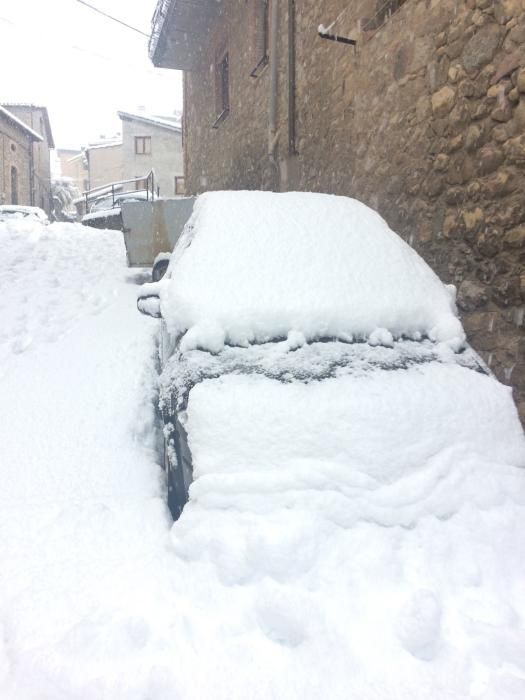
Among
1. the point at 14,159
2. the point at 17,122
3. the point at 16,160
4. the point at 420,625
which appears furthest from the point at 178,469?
the point at 16,160

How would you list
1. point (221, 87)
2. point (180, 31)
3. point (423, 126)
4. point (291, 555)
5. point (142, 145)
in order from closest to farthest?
point (291, 555) < point (423, 126) < point (221, 87) < point (180, 31) < point (142, 145)

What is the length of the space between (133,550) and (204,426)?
1.68ft

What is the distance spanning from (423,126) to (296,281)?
7.54 feet

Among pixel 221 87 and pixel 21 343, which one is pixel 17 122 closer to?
pixel 221 87

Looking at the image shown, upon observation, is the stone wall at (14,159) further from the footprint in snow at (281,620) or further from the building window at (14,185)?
the footprint in snow at (281,620)

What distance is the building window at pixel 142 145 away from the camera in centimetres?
3006

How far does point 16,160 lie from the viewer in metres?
27.3

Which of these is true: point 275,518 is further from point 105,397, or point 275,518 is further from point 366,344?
point 105,397

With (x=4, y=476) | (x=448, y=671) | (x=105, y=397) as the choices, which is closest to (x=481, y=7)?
(x=105, y=397)

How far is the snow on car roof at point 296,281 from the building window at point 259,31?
606cm

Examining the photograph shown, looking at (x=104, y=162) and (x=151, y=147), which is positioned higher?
(x=104, y=162)

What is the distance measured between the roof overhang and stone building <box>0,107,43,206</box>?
15923 millimetres

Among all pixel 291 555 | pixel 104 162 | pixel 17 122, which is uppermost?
pixel 104 162

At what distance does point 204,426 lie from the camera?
1.90m
